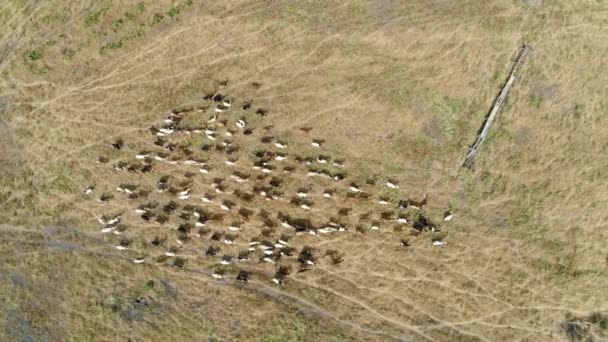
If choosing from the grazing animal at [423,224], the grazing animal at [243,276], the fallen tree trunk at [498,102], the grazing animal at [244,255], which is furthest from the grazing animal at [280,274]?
the fallen tree trunk at [498,102]

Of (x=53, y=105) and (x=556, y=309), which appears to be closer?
(x=556, y=309)

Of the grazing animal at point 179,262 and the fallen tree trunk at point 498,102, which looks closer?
the fallen tree trunk at point 498,102

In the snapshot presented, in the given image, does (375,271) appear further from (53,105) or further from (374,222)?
(53,105)

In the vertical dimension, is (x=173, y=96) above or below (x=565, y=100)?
above

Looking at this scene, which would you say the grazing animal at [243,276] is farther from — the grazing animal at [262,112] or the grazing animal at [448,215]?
the grazing animal at [448,215]

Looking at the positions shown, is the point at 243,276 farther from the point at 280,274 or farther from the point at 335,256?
the point at 335,256

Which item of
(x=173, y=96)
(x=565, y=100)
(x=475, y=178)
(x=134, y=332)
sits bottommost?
(x=134, y=332)

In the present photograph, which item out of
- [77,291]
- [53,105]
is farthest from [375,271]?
[53,105]

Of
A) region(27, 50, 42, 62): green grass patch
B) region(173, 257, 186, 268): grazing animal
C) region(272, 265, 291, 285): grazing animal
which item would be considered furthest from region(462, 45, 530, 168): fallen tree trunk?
region(27, 50, 42, 62): green grass patch
